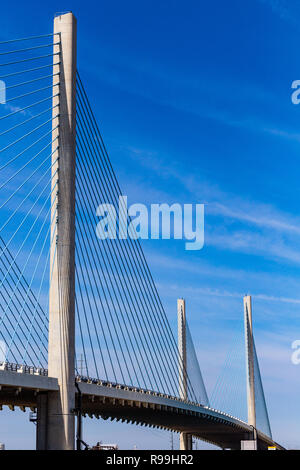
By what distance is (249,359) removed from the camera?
4254 inches

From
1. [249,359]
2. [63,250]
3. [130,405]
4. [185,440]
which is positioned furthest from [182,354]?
[63,250]

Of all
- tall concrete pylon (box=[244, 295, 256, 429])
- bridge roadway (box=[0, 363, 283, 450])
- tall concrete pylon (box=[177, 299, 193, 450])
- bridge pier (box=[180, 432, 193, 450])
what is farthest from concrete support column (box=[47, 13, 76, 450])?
tall concrete pylon (box=[244, 295, 256, 429])

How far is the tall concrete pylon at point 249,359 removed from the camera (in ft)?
341

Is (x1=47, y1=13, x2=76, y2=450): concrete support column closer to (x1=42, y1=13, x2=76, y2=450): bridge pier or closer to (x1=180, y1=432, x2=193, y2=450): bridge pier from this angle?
(x1=42, y1=13, x2=76, y2=450): bridge pier

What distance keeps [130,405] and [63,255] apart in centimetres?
1722

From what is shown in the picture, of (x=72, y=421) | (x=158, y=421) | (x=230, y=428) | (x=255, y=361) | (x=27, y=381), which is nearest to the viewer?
(x=27, y=381)

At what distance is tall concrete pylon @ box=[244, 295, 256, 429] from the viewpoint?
104062mm

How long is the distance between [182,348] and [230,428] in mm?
10951

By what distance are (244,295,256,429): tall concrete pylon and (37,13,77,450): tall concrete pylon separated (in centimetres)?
6712

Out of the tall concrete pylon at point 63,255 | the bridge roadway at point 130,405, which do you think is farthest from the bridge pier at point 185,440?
the tall concrete pylon at point 63,255

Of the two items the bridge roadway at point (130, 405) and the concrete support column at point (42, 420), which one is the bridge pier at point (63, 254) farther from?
the bridge roadway at point (130, 405)
